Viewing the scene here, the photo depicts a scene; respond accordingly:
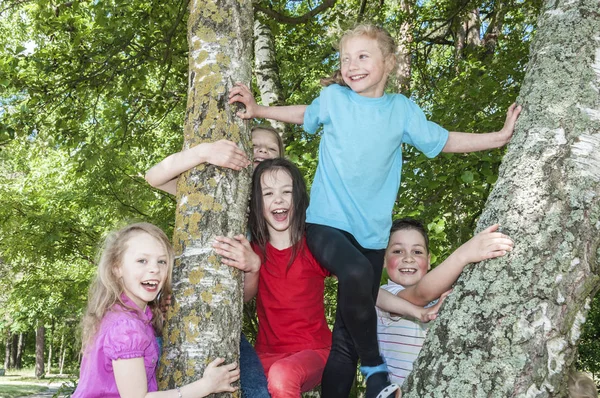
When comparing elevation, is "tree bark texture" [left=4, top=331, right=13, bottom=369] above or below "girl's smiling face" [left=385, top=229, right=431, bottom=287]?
below

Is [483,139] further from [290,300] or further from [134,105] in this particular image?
[134,105]

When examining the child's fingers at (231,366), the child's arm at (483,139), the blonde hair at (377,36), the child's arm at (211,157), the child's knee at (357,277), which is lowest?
the child's fingers at (231,366)

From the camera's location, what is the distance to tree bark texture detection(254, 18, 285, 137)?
6416mm

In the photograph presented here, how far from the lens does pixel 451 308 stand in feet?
6.30

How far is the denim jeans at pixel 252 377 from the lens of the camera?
281cm

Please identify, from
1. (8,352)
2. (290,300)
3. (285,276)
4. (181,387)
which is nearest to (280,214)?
(285,276)

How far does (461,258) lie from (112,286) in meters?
1.49

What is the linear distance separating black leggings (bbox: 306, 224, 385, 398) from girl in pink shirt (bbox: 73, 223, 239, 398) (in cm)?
73

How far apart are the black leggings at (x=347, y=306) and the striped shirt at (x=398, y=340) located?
0.35 meters

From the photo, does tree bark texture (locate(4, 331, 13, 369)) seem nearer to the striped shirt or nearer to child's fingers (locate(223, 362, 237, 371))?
the striped shirt

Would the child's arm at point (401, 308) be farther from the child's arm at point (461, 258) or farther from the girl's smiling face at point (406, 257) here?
the girl's smiling face at point (406, 257)

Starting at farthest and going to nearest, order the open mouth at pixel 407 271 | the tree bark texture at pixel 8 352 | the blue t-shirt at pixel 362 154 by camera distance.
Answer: the tree bark texture at pixel 8 352 < the open mouth at pixel 407 271 < the blue t-shirt at pixel 362 154

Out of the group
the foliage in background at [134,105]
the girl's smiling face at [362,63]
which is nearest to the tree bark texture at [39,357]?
the foliage in background at [134,105]

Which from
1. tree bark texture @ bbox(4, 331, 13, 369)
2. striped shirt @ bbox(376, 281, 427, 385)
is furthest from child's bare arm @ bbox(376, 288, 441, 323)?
tree bark texture @ bbox(4, 331, 13, 369)
